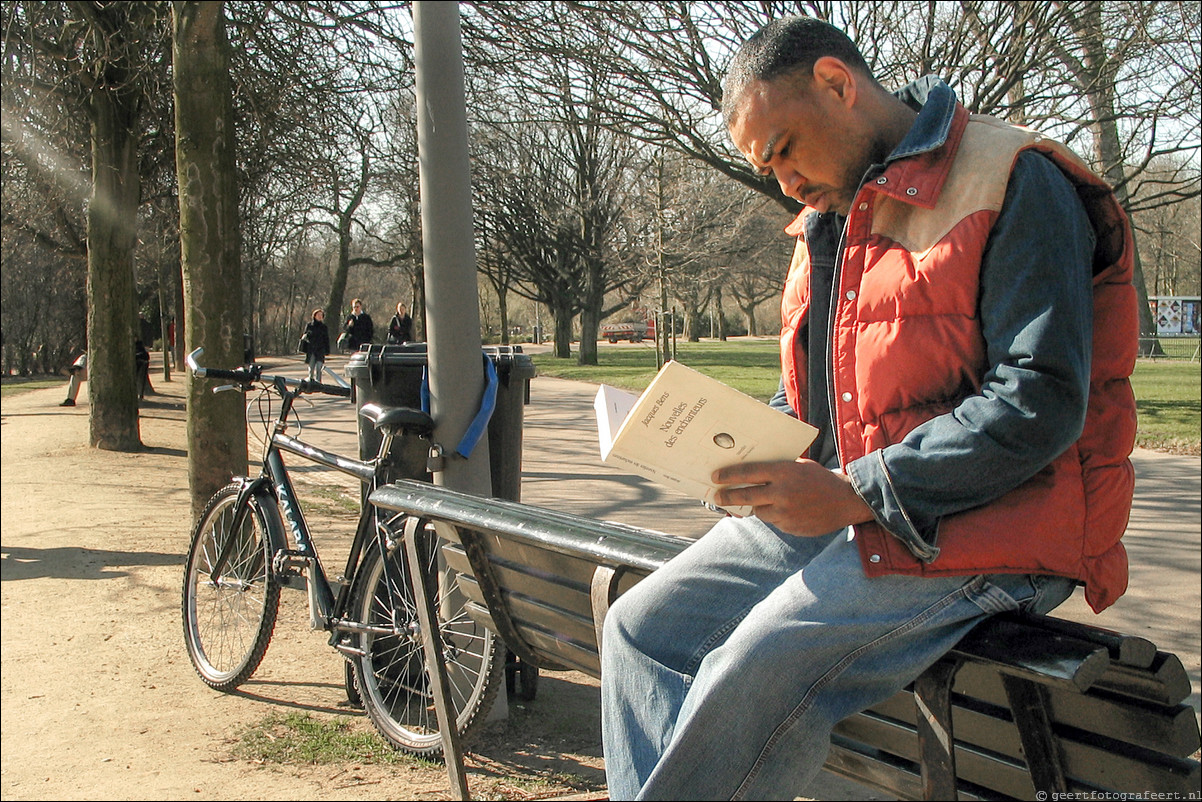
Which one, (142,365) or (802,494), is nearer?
(802,494)

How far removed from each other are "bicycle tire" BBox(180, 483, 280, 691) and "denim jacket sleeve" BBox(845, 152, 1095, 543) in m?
3.30

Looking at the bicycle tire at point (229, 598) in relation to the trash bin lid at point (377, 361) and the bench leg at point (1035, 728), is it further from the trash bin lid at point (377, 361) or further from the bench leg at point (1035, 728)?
the bench leg at point (1035, 728)

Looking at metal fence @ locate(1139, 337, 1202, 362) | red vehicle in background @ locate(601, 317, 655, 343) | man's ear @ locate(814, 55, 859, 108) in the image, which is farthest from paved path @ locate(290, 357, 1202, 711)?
red vehicle in background @ locate(601, 317, 655, 343)

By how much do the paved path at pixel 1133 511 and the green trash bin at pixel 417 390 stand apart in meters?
1.70

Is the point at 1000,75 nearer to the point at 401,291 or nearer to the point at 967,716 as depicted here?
the point at 401,291

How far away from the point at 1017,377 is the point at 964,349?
0.13 metres

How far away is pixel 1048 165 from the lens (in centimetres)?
177

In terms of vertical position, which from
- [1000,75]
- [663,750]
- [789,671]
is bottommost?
[663,750]

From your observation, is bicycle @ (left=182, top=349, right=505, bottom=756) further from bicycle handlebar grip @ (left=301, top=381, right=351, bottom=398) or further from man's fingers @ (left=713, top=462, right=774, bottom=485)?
man's fingers @ (left=713, top=462, right=774, bottom=485)

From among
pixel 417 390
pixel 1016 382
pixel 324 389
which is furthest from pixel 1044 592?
pixel 324 389

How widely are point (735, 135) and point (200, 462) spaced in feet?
17.8

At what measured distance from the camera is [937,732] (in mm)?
1729

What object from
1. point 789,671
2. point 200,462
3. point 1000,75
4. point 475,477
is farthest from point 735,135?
point 1000,75

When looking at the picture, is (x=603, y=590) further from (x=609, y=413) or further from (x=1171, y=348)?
(x=1171, y=348)
